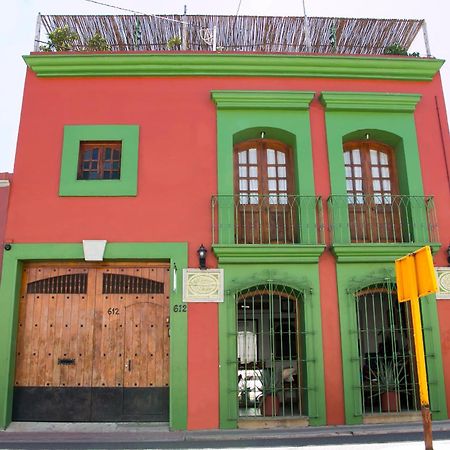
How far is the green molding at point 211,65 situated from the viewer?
9.55 m

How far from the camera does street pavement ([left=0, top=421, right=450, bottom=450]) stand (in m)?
7.35

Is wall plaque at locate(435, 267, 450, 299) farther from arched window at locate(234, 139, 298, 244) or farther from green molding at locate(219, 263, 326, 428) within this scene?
arched window at locate(234, 139, 298, 244)

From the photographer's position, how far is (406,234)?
9.42m

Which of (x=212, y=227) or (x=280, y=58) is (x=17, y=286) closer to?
(x=212, y=227)

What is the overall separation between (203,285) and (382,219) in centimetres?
367

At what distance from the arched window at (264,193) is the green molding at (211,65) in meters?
1.43

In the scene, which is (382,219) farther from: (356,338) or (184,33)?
(184,33)

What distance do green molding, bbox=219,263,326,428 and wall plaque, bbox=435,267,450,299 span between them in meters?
2.19

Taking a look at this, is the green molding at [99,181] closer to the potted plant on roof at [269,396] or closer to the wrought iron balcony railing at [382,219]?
the wrought iron balcony railing at [382,219]

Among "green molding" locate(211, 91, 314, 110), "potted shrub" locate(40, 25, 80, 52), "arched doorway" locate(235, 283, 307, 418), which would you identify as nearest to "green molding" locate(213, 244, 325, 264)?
"arched doorway" locate(235, 283, 307, 418)

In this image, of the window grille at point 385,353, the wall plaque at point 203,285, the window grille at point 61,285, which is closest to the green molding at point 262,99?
the wall plaque at point 203,285

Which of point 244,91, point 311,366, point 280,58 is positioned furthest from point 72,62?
point 311,366

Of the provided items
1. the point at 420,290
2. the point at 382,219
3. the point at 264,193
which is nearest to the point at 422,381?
the point at 420,290

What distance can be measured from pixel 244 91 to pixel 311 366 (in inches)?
201
